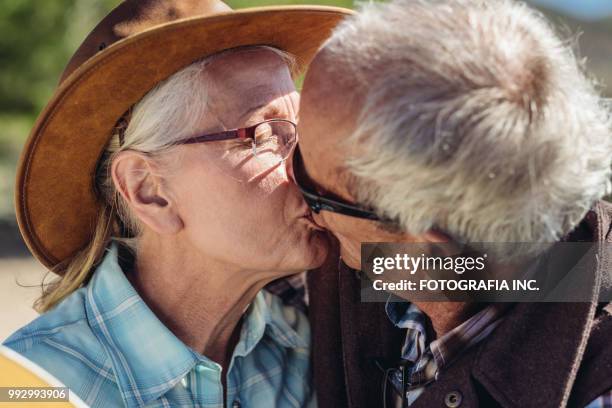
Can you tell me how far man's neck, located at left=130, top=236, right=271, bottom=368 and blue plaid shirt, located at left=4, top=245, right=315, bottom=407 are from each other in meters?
0.11

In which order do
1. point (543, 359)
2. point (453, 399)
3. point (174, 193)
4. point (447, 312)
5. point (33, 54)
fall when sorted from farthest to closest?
1. point (33, 54)
2. point (174, 193)
3. point (447, 312)
4. point (453, 399)
5. point (543, 359)

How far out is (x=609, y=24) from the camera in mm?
12461

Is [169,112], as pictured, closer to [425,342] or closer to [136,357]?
[136,357]

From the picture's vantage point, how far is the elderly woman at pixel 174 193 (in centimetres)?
227

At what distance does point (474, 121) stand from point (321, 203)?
1.83 ft

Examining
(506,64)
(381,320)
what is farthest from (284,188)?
(506,64)

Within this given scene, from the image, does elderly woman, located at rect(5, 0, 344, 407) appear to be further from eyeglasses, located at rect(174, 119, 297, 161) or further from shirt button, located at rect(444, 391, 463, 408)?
shirt button, located at rect(444, 391, 463, 408)

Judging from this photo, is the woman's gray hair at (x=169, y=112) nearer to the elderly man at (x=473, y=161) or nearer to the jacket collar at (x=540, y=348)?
the elderly man at (x=473, y=161)

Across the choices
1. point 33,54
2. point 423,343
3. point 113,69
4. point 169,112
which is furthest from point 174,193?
point 33,54

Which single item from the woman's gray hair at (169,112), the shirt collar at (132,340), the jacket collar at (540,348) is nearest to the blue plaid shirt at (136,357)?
the shirt collar at (132,340)

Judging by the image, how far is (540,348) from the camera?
196 centimetres

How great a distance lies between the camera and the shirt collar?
7.56 feet

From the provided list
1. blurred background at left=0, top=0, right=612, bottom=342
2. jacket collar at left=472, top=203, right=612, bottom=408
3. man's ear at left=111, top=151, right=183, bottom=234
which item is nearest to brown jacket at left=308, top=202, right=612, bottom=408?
jacket collar at left=472, top=203, right=612, bottom=408

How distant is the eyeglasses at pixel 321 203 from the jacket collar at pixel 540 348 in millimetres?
473
